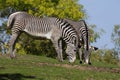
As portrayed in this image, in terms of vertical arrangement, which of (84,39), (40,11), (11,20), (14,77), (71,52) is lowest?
(14,77)

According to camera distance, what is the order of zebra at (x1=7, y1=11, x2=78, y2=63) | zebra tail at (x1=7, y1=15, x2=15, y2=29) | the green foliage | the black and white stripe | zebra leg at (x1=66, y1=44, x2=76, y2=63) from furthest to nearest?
the green foliage
the black and white stripe
zebra leg at (x1=66, y1=44, x2=76, y2=63)
zebra tail at (x1=7, y1=15, x2=15, y2=29)
zebra at (x1=7, y1=11, x2=78, y2=63)

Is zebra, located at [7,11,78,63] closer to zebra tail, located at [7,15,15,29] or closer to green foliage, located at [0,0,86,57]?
zebra tail, located at [7,15,15,29]

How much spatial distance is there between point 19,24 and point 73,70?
17.9 feet

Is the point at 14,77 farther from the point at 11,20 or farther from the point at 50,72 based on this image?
the point at 11,20

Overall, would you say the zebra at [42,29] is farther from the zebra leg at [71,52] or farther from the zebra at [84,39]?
the zebra at [84,39]

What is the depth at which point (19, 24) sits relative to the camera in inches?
928

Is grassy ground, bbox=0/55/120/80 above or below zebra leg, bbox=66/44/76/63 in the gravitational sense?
below

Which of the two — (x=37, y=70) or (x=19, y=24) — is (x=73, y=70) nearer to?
(x=37, y=70)

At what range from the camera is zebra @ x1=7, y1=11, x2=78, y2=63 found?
2362 cm

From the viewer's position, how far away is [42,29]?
2391 cm

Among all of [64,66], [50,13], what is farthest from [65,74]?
[50,13]

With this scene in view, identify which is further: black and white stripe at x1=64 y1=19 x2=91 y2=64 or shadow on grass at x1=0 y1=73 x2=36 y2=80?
black and white stripe at x1=64 y1=19 x2=91 y2=64

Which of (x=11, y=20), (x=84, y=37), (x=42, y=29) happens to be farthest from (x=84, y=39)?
(x=11, y=20)

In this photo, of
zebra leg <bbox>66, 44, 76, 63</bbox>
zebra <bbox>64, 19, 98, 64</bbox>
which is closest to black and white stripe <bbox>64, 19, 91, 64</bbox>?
zebra <bbox>64, 19, 98, 64</bbox>
